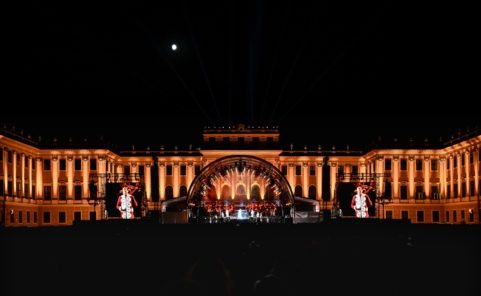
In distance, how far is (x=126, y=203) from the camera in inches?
2386

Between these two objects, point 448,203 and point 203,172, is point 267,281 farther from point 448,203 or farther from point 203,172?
point 448,203

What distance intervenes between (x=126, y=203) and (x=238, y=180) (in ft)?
191

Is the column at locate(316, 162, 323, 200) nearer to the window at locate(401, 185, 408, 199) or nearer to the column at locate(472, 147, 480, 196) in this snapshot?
the window at locate(401, 185, 408, 199)

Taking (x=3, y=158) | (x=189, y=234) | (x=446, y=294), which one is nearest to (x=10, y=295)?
(x=446, y=294)

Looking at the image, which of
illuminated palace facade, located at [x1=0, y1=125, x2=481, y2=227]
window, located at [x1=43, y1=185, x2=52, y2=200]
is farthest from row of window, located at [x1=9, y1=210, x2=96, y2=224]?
window, located at [x1=43, y1=185, x2=52, y2=200]

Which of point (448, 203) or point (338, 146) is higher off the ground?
point (338, 146)

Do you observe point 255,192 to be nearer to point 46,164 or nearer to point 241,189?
point 241,189

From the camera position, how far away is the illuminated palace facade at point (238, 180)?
9131 centimetres

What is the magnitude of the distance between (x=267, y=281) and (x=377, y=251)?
1132cm

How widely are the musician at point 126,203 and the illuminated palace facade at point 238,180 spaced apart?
1930 centimetres

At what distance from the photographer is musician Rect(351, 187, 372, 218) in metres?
60.2

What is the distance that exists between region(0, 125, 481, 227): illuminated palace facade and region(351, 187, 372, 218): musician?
20.4 metres

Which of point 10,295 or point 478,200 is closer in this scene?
point 10,295

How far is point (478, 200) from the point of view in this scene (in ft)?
279
